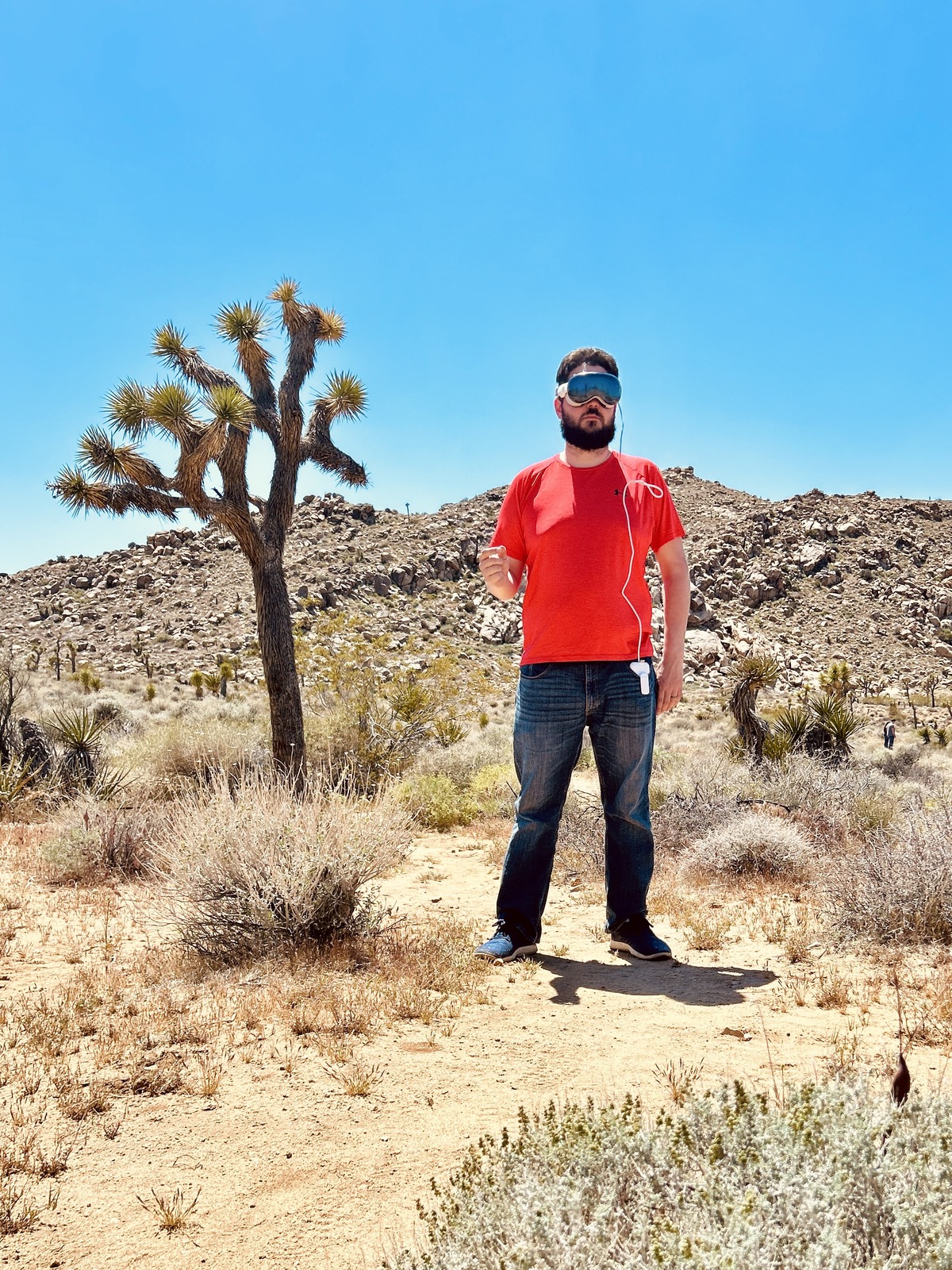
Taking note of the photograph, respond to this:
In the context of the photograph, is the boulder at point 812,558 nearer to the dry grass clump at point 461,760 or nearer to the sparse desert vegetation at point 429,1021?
the dry grass clump at point 461,760

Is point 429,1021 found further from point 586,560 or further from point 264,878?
point 586,560

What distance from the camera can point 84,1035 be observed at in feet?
10.1

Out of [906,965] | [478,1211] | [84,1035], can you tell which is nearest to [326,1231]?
[478,1211]

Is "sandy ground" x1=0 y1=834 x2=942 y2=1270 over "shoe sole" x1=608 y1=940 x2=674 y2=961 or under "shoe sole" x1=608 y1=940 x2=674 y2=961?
under

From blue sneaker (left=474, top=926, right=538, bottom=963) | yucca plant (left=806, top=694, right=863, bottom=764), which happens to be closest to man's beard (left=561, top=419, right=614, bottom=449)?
blue sneaker (left=474, top=926, right=538, bottom=963)

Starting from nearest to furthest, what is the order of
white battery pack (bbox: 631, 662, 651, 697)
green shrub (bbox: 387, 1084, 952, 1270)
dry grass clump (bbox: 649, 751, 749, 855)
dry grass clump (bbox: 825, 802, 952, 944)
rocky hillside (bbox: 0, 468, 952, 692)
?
green shrub (bbox: 387, 1084, 952, 1270), white battery pack (bbox: 631, 662, 651, 697), dry grass clump (bbox: 825, 802, 952, 944), dry grass clump (bbox: 649, 751, 749, 855), rocky hillside (bbox: 0, 468, 952, 692)

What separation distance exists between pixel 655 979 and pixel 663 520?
77.2 inches

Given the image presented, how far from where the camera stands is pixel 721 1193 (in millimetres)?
1471

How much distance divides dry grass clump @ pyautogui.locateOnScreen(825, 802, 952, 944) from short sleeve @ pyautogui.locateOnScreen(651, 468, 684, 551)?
6.29 ft

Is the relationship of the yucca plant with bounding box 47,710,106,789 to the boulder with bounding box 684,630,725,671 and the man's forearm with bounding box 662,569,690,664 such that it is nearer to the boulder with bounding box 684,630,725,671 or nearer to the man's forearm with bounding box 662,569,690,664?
the man's forearm with bounding box 662,569,690,664

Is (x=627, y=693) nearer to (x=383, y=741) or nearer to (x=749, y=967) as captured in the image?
(x=749, y=967)

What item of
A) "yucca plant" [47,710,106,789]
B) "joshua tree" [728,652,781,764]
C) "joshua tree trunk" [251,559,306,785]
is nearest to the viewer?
"yucca plant" [47,710,106,789]

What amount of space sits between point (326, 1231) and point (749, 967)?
2.44 metres

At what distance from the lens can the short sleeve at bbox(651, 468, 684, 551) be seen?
3.84 meters
